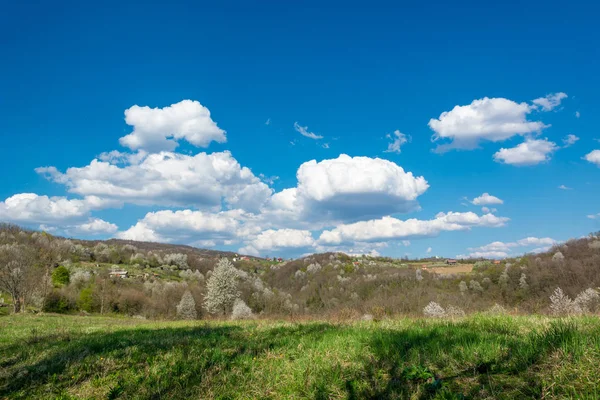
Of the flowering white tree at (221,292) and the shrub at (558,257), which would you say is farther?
the shrub at (558,257)

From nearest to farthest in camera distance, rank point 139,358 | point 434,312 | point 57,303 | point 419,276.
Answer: point 139,358
point 434,312
point 57,303
point 419,276

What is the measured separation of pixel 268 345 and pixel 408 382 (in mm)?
3203

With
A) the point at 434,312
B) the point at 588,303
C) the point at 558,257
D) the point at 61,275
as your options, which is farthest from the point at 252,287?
the point at 434,312

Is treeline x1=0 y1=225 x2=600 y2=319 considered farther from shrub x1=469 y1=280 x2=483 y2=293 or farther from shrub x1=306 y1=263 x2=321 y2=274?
shrub x1=306 y1=263 x2=321 y2=274

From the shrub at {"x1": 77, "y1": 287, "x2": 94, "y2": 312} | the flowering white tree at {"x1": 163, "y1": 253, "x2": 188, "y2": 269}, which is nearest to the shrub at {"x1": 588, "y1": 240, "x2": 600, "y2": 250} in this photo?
the shrub at {"x1": 77, "y1": 287, "x2": 94, "y2": 312}

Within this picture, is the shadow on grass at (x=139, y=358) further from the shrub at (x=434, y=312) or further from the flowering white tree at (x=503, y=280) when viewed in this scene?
the flowering white tree at (x=503, y=280)

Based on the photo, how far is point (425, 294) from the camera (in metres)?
82.1

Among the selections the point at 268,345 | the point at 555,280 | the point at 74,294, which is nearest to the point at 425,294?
the point at 555,280

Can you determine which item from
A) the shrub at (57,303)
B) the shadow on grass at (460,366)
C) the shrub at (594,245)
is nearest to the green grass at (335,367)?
the shadow on grass at (460,366)

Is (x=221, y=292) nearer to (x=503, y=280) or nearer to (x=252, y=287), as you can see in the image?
(x=252, y=287)

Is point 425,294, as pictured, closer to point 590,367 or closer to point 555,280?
point 555,280

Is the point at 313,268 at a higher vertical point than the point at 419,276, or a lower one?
lower

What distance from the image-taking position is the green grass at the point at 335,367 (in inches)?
168

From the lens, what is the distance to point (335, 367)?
539 centimetres
